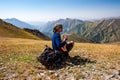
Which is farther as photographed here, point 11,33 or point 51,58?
point 11,33

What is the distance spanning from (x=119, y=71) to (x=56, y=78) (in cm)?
432

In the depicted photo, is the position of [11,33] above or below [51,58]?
above

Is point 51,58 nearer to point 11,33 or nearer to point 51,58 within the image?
point 51,58

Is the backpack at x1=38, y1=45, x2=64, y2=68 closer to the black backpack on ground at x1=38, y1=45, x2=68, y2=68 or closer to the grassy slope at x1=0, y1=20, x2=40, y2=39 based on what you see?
the black backpack on ground at x1=38, y1=45, x2=68, y2=68

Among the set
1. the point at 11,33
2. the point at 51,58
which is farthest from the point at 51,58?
the point at 11,33

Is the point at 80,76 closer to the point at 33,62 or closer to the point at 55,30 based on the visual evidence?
the point at 55,30

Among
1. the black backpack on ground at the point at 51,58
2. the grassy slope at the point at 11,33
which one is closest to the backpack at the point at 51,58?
the black backpack on ground at the point at 51,58

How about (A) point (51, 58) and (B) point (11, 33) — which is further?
(B) point (11, 33)

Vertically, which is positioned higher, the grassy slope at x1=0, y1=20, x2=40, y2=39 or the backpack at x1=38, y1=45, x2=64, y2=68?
the grassy slope at x1=0, y1=20, x2=40, y2=39

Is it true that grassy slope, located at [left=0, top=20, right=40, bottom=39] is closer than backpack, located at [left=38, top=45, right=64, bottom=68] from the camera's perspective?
No

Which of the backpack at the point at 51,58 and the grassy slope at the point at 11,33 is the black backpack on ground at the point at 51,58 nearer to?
the backpack at the point at 51,58

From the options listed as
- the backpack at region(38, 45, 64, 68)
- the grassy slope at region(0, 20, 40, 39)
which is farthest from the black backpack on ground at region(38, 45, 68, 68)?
the grassy slope at region(0, 20, 40, 39)

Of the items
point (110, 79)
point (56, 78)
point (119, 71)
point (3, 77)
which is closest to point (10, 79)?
point (3, 77)

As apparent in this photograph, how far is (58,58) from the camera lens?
1723 centimetres
